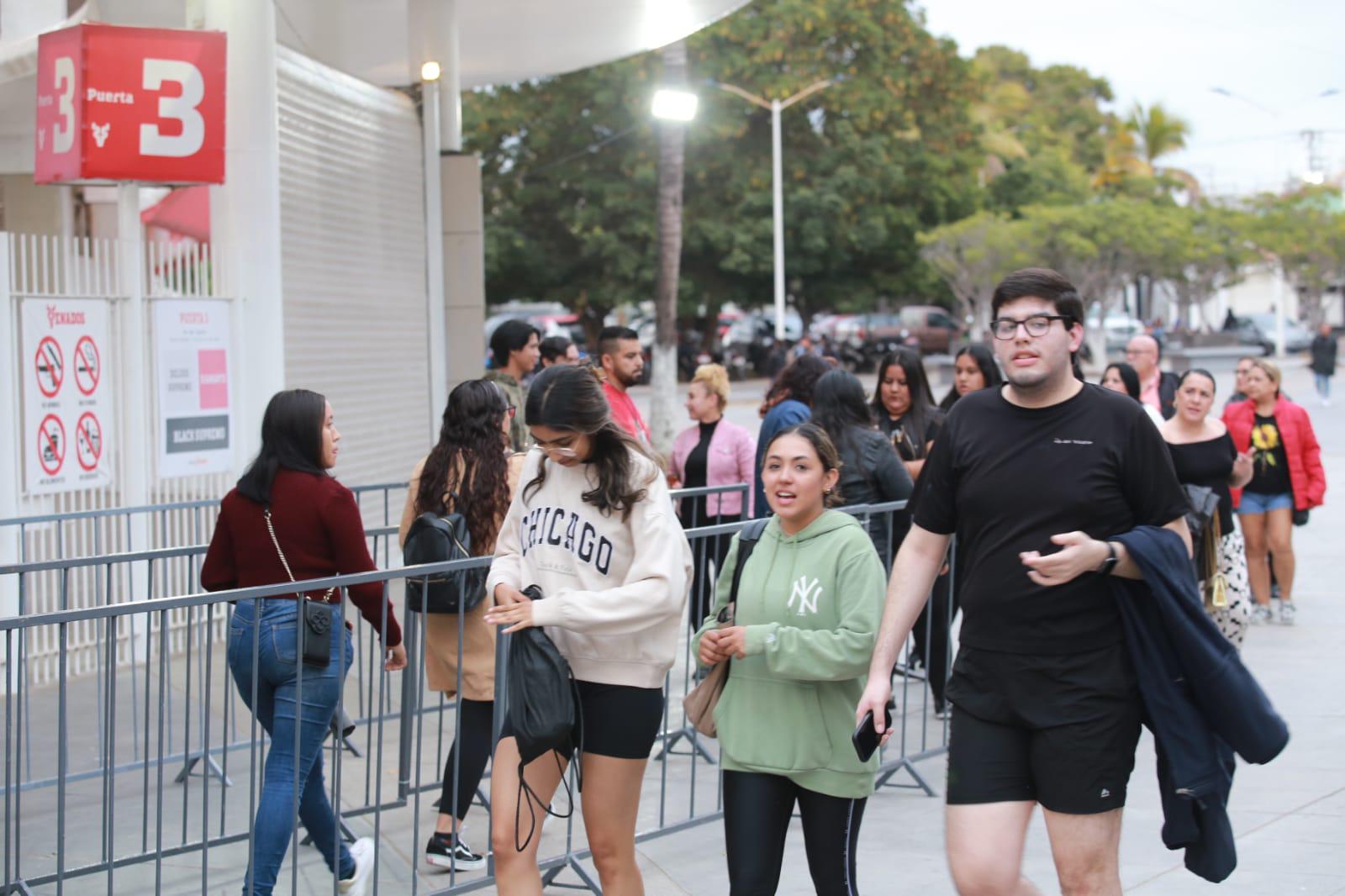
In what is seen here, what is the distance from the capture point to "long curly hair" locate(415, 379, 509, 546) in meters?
5.52

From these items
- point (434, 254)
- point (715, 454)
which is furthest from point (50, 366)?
point (434, 254)

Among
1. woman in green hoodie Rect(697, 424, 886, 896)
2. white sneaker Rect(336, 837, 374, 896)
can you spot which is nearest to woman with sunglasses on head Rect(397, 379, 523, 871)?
white sneaker Rect(336, 837, 374, 896)

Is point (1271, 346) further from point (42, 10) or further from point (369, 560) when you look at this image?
point (369, 560)

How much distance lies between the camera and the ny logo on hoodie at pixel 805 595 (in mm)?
4172

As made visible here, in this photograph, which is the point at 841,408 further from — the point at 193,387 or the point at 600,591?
the point at 193,387

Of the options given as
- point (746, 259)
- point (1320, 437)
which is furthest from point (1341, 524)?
point (746, 259)

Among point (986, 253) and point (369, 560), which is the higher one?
point (986, 253)

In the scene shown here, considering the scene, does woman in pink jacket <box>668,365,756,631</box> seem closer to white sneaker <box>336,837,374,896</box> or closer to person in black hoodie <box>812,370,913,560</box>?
person in black hoodie <box>812,370,913,560</box>

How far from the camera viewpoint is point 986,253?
39.2 meters

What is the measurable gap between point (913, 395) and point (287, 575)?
4074 mm

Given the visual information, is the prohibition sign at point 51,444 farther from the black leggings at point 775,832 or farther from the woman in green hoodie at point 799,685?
the black leggings at point 775,832

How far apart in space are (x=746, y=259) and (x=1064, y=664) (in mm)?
35698

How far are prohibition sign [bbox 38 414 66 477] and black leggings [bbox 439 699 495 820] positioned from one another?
3.99 meters

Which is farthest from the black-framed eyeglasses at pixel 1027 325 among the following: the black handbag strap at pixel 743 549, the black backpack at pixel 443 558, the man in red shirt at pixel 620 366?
the man in red shirt at pixel 620 366
